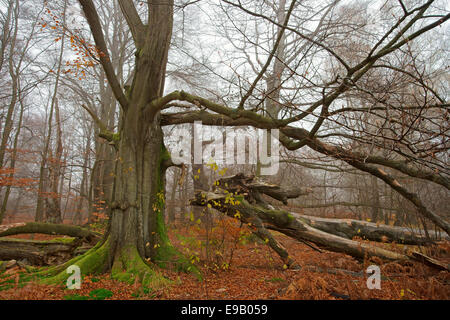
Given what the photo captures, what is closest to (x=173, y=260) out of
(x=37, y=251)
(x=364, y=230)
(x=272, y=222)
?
(x=272, y=222)

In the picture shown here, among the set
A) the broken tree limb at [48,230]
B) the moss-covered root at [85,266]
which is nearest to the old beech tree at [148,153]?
the moss-covered root at [85,266]

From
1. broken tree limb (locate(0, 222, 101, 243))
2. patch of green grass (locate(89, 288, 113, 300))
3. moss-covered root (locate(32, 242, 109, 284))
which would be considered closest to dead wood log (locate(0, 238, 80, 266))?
broken tree limb (locate(0, 222, 101, 243))

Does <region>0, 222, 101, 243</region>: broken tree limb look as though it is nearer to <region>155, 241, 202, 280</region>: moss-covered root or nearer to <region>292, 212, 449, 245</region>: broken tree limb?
<region>155, 241, 202, 280</region>: moss-covered root

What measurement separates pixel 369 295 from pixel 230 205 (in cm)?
283

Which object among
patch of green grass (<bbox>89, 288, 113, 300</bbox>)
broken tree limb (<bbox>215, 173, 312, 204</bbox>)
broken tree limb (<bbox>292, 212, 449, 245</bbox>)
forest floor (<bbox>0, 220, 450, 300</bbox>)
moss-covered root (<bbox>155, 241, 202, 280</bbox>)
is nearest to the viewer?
forest floor (<bbox>0, 220, 450, 300</bbox>)

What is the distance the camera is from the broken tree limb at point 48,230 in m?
5.99

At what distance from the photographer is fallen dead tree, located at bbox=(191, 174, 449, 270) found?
5223mm

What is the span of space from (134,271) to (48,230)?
3353mm

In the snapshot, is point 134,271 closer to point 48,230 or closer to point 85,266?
point 85,266

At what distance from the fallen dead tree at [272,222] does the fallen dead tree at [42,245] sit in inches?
128

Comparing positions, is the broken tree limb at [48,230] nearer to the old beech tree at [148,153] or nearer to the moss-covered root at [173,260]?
the old beech tree at [148,153]

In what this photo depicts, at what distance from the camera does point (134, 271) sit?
4.44 metres

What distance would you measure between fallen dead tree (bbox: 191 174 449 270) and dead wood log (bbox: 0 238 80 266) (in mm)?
3520

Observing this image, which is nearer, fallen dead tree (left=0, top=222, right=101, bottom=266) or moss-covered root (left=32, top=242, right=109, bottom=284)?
moss-covered root (left=32, top=242, right=109, bottom=284)
